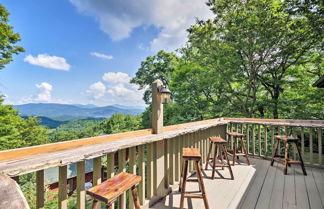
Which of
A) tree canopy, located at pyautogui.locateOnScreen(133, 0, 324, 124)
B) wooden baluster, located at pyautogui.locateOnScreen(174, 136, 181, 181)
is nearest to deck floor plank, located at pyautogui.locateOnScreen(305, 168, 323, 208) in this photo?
wooden baluster, located at pyautogui.locateOnScreen(174, 136, 181, 181)

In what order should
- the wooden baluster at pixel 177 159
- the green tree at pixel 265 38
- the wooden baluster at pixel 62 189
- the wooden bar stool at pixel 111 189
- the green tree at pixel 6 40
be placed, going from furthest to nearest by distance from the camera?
the green tree at pixel 6 40
the green tree at pixel 265 38
the wooden baluster at pixel 177 159
the wooden baluster at pixel 62 189
the wooden bar stool at pixel 111 189

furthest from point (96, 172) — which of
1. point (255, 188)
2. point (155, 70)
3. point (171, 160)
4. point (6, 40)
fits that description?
point (155, 70)

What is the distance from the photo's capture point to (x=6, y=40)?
7.98 metres

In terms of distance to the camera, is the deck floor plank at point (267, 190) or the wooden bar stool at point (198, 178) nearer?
→ the wooden bar stool at point (198, 178)

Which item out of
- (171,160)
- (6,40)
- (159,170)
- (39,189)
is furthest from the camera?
(6,40)

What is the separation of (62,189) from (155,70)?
1512 cm

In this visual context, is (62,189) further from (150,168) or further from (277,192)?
(277,192)

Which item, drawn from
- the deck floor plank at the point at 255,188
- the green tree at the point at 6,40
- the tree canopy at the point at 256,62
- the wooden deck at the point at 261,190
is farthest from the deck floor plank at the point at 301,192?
the green tree at the point at 6,40

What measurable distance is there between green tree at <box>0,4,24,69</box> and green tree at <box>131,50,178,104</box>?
1006 cm

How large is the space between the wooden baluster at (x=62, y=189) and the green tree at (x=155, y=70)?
45.7 ft

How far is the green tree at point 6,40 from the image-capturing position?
7.63m

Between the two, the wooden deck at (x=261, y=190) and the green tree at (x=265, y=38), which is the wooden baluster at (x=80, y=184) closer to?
the wooden deck at (x=261, y=190)

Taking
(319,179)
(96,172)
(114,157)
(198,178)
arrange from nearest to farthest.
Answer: (96,172)
(114,157)
(198,178)
(319,179)

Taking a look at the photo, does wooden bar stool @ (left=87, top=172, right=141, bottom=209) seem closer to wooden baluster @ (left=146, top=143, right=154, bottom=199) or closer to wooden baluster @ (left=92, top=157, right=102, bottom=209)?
wooden baluster @ (left=92, top=157, right=102, bottom=209)
